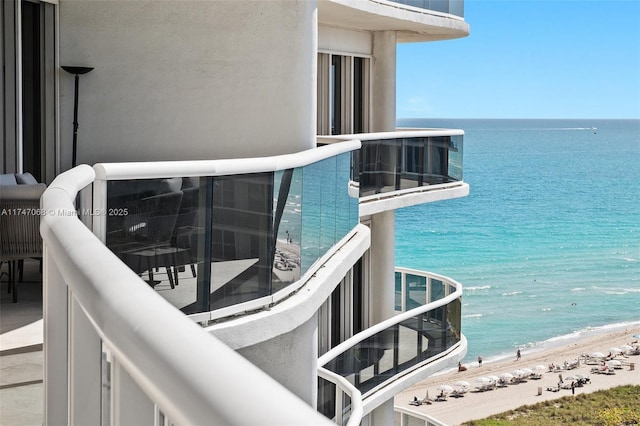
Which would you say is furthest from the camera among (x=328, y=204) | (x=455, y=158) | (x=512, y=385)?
(x=512, y=385)

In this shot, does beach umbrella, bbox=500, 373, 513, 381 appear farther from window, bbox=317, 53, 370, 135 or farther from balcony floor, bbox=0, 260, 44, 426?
balcony floor, bbox=0, 260, 44, 426

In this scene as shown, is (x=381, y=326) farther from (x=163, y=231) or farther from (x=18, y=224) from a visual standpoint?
(x=163, y=231)

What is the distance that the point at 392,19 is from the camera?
1786cm

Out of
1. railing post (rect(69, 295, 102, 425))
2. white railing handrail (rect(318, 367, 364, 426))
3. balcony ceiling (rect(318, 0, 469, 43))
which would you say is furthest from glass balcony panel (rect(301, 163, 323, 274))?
railing post (rect(69, 295, 102, 425))

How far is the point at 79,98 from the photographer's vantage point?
41.6ft

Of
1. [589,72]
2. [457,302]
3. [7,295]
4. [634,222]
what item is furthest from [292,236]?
[589,72]

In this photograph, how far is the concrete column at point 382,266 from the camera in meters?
20.0

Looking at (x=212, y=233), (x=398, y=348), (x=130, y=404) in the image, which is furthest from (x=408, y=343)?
→ (x=130, y=404)

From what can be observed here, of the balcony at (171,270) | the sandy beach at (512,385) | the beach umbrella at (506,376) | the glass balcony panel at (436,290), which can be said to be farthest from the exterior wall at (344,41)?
the beach umbrella at (506,376)

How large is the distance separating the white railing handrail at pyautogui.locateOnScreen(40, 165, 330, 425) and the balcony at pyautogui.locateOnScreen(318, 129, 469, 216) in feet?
43.3

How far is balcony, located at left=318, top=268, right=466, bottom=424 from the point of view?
15.0m

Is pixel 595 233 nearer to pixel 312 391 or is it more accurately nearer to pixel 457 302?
pixel 457 302

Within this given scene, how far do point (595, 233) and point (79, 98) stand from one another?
10637 cm

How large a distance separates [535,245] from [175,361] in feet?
351
